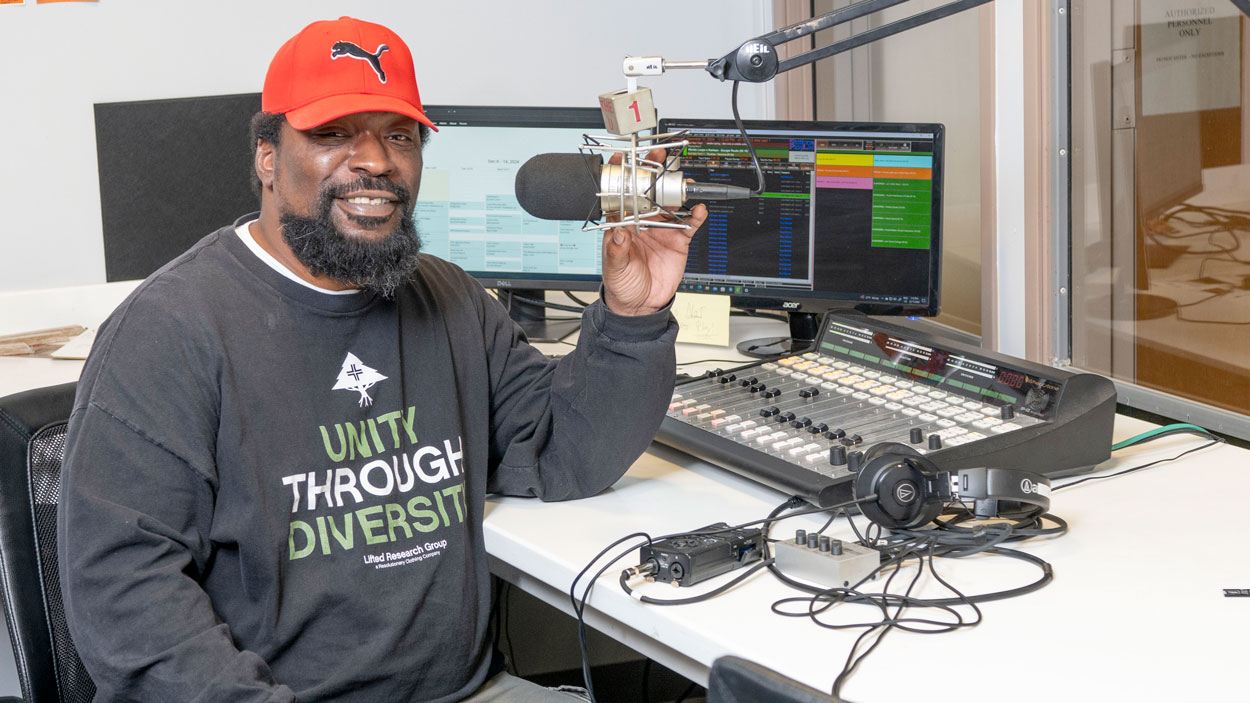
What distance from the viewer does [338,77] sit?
A: 4.09 ft

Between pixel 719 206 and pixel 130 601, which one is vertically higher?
pixel 719 206

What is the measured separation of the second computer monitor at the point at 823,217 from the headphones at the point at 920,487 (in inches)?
28.5

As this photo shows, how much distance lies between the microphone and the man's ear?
0.29 meters

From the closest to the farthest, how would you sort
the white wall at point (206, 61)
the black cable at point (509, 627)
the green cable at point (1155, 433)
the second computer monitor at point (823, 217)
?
the green cable at point (1155, 433)
the second computer monitor at point (823, 217)
the black cable at point (509, 627)
the white wall at point (206, 61)

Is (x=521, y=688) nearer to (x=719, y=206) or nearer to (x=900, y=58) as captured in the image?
(x=719, y=206)

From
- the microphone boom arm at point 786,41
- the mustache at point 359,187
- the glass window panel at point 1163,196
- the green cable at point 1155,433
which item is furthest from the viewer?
the glass window panel at point 1163,196

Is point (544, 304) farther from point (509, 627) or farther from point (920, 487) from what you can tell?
point (920, 487)

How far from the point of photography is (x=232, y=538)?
117 cm

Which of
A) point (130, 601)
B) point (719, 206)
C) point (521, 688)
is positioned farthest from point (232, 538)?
point (719, 206)

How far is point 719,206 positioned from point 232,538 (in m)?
1.02

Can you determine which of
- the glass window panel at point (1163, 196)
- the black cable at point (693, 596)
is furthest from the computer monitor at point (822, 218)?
the black cable at point (693, 596)

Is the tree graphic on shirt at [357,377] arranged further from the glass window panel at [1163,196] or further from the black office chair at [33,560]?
the glass window panel at [1163,196]

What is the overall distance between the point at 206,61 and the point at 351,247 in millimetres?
1570

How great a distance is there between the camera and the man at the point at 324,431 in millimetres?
1093
